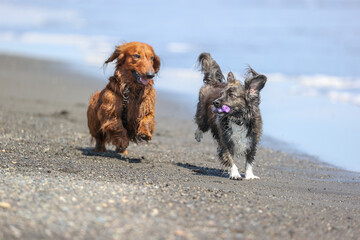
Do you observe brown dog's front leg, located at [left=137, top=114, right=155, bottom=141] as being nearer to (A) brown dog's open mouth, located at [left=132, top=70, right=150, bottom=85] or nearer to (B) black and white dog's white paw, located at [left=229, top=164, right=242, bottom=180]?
(A) brown dog's open mouth, located at [left=132, top=70, right=150, bottom=85]

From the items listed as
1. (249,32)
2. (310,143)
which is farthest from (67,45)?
(310,143)

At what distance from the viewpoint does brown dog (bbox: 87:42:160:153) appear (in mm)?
7863

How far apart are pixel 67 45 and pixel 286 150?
2064 centimetres

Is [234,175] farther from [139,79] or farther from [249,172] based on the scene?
[139,79]

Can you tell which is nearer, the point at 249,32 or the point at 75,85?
the point at 75,85

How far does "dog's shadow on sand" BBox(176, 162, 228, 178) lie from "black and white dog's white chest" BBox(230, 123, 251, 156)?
0.46 m

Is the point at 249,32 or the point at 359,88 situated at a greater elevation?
the point at 249,32

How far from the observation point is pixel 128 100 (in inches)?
316

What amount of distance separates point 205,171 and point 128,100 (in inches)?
56.4

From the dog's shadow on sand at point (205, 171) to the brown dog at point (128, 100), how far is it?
2.42ft

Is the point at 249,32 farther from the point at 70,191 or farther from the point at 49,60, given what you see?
the point at 70,191

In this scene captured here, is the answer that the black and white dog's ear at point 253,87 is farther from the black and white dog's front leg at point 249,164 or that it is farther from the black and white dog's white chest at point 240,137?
the black and white dog's front leg at point 249,164

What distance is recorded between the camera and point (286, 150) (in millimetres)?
10328

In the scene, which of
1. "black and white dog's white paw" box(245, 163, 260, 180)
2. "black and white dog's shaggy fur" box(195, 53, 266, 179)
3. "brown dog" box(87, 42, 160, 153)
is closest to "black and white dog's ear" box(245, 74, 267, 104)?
"black and white dog's shaggy fur" box(195, 53, 266, 179)
